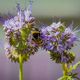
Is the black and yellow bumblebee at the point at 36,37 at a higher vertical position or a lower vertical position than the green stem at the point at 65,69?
higher

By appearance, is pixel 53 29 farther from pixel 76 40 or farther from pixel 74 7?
pixel 74 7

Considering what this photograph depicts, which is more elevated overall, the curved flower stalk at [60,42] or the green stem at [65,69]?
the curved flower stalk at [60,42]

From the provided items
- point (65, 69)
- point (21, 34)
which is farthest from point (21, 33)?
point (65, 69)

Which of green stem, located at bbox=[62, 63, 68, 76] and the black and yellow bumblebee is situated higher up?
the black and yellow bumblebee

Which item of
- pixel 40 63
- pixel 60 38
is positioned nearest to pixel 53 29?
pixel 60 38

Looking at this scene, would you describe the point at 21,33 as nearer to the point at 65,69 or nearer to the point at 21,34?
the point at 21,34
